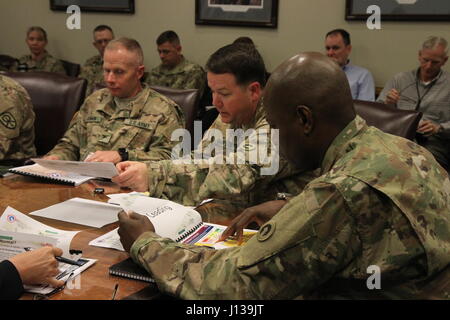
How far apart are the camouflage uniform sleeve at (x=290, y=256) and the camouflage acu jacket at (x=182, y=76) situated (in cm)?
390

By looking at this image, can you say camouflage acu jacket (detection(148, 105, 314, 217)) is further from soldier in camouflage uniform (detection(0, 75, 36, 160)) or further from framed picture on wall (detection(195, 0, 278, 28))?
framed picture on wall (detection(195, 0, 278, 28))

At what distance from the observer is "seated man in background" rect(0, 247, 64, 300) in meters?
1.07

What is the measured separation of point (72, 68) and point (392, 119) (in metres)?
4.27

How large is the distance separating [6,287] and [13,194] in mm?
781

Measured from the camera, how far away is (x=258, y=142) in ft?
5.81

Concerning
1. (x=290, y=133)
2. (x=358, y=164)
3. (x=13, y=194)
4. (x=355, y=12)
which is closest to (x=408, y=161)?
(x=358, y=164)

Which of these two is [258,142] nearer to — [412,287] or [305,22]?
[412,287]

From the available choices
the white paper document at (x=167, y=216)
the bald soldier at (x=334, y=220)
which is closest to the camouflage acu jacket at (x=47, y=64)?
the white paper document at (x=167, y=216)

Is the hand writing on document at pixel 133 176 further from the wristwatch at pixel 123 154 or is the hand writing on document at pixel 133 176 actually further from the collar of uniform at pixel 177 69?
the collar of uniform at pixel 177 69

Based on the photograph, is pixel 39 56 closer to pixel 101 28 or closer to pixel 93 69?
pixel 93 69

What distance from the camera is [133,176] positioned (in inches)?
68.8

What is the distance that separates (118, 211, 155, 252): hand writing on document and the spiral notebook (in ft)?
2.48

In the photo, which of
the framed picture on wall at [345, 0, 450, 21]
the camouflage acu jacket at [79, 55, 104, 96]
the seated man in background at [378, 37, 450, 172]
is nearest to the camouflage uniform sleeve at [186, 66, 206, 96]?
the camouflage acu jacket at [79, 55, 104, 96]

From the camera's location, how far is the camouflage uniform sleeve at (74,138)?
2557 millimetres
